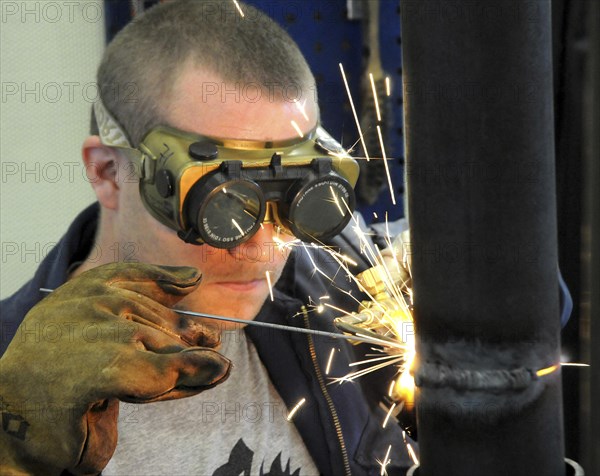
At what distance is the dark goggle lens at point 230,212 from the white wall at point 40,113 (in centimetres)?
129

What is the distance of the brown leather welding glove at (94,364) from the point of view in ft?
3.46

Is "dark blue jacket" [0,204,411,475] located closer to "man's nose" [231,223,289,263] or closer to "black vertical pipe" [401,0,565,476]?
"man's nose" [231,223,289,263]

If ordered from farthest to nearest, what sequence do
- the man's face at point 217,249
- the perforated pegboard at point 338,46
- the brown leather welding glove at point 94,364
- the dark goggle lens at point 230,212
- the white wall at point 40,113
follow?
1. the perforated pegboard at point 338,46
2. the white wall at point 40,113
3. the man's face at point 217,249
4. the dark goggle lens at point 230,212
5. the brown leather welding glove at point 94,364

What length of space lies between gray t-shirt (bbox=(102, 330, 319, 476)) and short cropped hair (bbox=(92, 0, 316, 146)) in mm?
524

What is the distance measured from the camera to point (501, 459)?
1.87 ft

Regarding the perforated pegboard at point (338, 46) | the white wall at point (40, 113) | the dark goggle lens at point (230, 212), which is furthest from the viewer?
the perforated pegboard at point (338, 46)

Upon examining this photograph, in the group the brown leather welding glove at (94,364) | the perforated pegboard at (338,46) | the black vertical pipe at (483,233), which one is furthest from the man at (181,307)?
the perforated pegboard at (338,46)

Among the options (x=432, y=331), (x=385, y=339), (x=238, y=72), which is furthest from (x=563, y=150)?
(x=432, y=331)

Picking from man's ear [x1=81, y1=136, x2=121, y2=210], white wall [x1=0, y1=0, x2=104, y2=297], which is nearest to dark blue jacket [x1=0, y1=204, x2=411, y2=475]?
man's ear [x1=81, y1=136, x2=121, y2=210]

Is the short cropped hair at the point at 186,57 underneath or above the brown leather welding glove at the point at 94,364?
above

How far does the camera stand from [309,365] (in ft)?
5.65

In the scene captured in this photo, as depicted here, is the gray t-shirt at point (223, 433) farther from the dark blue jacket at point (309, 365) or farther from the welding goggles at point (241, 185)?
the welding goggles at point (241, 185)

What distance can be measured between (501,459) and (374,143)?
1.96m

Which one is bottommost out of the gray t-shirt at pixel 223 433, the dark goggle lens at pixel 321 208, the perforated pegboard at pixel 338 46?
the gray t-shirt at pixel 223 433
